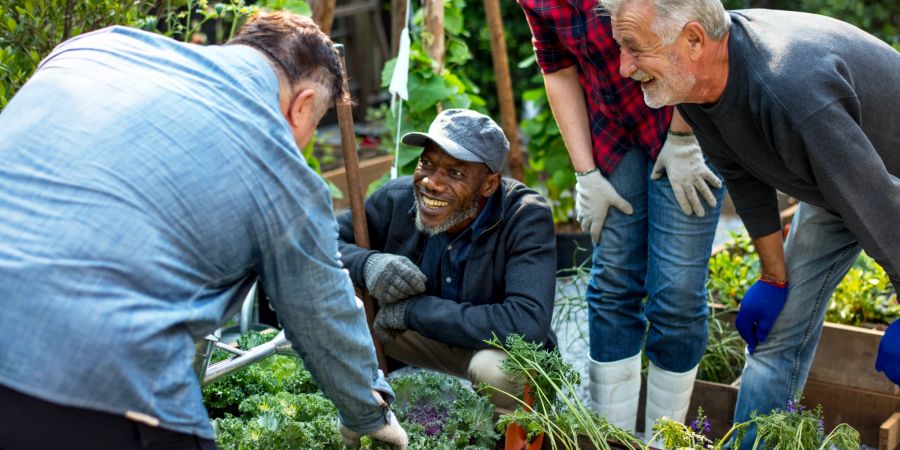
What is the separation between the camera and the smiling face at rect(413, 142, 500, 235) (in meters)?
2.99

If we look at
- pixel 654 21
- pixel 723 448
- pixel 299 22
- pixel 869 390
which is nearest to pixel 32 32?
pixel 299 22

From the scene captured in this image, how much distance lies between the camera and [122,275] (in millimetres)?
1533

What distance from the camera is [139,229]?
5.03 feet

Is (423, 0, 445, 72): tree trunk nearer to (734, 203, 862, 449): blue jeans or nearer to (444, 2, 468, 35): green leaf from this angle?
(444, 2, 468, 35): green leaf

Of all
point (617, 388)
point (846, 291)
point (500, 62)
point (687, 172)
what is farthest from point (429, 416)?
point (500, 62)

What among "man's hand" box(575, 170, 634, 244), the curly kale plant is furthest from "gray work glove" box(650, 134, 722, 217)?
the curly kale plant

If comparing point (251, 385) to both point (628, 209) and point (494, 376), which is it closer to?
point (494, 376)

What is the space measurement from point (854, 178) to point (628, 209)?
0.84 meters

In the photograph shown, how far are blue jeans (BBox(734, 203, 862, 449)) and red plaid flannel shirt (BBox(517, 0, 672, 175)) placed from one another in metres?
0.47

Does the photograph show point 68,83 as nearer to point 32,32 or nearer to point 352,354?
point 352,354

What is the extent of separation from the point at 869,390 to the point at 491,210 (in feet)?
4.71

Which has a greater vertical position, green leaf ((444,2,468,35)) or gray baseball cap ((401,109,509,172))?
gray baseball cap ((401,109,509,172))

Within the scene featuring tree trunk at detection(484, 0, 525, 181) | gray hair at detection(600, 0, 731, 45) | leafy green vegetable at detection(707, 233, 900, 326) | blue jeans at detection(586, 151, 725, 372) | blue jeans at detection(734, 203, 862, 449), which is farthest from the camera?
tree trunk at detection(484, 0, 525, 181)

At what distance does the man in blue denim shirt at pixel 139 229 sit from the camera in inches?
59.5
